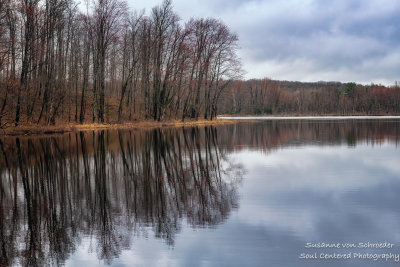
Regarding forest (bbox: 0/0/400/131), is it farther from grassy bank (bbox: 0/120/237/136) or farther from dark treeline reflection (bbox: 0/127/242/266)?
dark treeline reflection (bbox: 0/127/242/266)

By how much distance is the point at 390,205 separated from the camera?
8.47 meters

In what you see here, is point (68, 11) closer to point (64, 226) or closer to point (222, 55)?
point (222, 55)

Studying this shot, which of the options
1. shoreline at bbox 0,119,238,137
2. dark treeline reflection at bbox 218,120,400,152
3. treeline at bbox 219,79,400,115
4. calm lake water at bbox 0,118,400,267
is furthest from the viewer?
treeline at bbox 219,79,400,115

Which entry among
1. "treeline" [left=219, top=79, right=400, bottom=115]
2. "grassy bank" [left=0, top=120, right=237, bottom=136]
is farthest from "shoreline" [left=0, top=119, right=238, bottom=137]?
"treeline" [left=219, top=79, right=400, bottom=115]

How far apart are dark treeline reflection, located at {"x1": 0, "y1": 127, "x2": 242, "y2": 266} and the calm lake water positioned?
0.03 m

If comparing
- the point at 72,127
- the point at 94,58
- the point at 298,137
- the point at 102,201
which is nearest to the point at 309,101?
the point at 94,58

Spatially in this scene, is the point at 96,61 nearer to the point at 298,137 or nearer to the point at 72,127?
the point at 72,127

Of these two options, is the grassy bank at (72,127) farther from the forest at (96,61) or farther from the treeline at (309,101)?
the treeline at (309,101)

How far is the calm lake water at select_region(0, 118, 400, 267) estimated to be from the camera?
575cm

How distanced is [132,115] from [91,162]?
3441cm

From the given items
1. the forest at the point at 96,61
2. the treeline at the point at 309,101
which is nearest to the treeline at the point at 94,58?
the forest at the point at 96,61

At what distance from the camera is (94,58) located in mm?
44750

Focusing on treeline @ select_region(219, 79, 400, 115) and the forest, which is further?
treeline @ select_region(219, 79, 400, 115)

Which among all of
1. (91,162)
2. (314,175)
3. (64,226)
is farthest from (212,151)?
(64,226)
